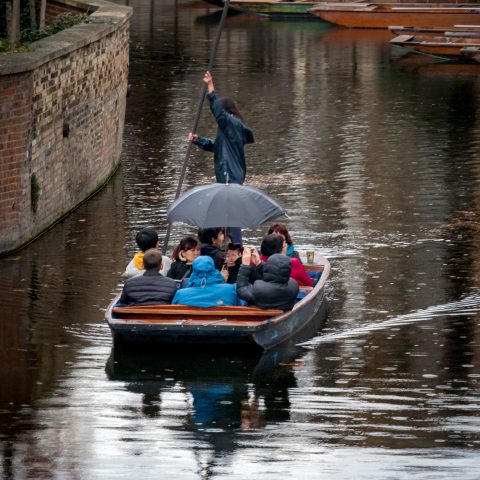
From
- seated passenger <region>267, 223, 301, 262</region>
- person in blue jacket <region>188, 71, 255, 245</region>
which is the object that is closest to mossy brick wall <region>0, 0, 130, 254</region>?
person in blue jacket <region>188, 71, 255, 245</region>

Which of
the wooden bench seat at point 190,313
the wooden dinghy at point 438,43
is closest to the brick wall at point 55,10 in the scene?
the wooden bench seat at point 190,313

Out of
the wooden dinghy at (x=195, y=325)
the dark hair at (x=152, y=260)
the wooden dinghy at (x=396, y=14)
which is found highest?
the dark hair at (x=152, y=260)

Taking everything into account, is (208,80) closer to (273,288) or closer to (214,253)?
(214,253)

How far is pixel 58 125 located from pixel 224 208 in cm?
A: 524

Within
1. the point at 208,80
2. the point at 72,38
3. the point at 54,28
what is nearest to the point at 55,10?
the point at 54,28

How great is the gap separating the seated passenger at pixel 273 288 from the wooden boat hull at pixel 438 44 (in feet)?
96.3

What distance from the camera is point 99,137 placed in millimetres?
23031

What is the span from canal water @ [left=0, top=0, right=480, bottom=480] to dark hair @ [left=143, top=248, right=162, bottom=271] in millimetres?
786

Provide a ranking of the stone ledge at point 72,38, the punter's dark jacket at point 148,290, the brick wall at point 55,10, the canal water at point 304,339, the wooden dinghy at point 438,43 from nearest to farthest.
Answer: the canal water at point 304,339
the punter's dark jacket at point 148,290
the stone ledge at point 72,38
the brick wall at point 55,10
the wooden dinghy at point 438,43

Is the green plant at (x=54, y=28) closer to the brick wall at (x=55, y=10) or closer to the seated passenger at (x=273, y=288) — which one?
the brick wall at (x=55, y=10)

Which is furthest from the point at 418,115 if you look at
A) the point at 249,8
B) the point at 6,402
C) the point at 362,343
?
the point at 249,8

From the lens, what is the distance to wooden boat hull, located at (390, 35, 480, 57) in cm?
4369

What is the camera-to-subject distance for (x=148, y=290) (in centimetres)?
1472

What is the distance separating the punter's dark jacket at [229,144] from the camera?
17.5m
